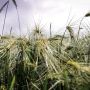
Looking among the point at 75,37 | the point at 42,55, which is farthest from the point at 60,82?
the point at 75,37

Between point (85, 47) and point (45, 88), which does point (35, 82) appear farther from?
point (85, 47)

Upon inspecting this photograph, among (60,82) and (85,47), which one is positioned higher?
(85,47)

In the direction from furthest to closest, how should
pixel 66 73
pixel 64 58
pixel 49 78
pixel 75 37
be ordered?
pixel 75 37
pixel 64 58
pixel 49 78
pixel 66 73

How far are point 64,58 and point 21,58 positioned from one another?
0.46m

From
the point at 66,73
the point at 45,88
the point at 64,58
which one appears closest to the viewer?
the point at 66,73

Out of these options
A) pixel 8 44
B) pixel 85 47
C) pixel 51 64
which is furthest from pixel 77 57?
pixel 8 44

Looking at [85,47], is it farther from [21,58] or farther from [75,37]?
[21,58]

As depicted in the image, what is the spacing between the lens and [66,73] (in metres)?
2.65

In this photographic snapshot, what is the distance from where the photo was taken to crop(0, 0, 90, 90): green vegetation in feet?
10.1

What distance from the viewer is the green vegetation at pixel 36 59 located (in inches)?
121

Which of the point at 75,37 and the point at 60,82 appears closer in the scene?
the point at 60,82

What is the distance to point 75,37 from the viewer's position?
403 cm

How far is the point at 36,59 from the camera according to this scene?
3.38 meters

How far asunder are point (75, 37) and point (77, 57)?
1.93 ft
